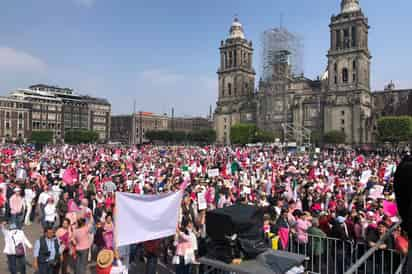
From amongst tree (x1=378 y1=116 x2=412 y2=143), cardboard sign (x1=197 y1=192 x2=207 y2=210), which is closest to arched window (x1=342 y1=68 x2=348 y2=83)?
tree (x1=378 y1=116 x2=412 y2=143)

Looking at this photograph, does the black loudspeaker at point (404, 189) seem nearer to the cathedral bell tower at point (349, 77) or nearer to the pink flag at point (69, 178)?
the pink flag at point (69, 178)

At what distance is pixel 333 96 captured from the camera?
267ft

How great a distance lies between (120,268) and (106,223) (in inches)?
63.5

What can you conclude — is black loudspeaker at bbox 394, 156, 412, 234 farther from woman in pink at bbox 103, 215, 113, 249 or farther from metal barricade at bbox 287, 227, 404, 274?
woman in pink at bbox 103, 215, 113, 249

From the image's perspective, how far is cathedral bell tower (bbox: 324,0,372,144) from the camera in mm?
78125

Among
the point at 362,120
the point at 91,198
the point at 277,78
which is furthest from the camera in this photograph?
Result: the point at 277,78

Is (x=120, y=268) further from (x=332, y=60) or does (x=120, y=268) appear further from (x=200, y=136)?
(x=200, y=136)

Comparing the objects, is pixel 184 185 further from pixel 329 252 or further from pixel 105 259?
pixel 105 259

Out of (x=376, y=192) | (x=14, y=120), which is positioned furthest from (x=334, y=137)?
(x=14, y=120)

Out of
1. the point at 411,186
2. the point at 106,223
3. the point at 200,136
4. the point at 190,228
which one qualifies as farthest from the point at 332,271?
the point at 200,136

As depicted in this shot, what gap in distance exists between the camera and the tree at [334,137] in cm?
7394

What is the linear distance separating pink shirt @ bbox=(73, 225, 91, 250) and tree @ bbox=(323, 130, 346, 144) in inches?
2816

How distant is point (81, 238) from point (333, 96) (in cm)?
8036

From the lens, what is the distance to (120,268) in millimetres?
7090
